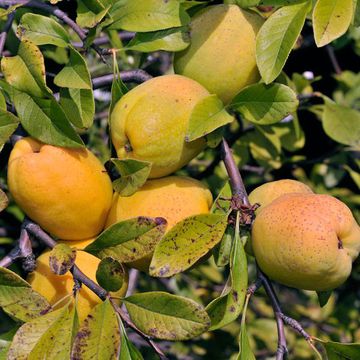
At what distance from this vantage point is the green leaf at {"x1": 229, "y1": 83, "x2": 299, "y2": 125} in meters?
1.18

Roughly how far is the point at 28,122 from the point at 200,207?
12.0 inches

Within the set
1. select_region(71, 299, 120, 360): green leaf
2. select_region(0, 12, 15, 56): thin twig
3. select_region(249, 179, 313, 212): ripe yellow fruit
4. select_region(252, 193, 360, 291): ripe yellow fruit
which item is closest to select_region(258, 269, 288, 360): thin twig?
select_region(252, 193, 360, 291): ripe yellow fruit

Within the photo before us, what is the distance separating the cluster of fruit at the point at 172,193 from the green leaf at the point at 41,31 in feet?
0.48

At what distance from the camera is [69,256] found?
1.02 meters

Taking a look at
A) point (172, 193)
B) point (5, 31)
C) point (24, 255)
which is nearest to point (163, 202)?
point (172, 193)

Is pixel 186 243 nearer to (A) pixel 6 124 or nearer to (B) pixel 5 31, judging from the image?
(A) pixel 6 124

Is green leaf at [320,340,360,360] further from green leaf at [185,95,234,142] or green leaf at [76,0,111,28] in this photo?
green leaf at [76,0,111,28]

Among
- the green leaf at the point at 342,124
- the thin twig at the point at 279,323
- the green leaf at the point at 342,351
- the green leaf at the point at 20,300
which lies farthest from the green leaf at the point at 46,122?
the green leaf at the point at 342,124

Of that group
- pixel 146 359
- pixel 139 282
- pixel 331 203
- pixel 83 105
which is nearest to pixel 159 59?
pixel 139 282

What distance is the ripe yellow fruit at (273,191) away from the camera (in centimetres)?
118

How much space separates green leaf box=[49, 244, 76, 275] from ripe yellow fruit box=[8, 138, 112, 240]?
9 cm

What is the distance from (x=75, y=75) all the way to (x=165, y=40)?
0.64ft

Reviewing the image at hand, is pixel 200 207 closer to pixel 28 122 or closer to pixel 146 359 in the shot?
pixel 28 122

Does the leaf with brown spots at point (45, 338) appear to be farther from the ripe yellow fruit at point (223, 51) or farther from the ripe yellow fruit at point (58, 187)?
the ripe yellow fruit at point (223, 51)
